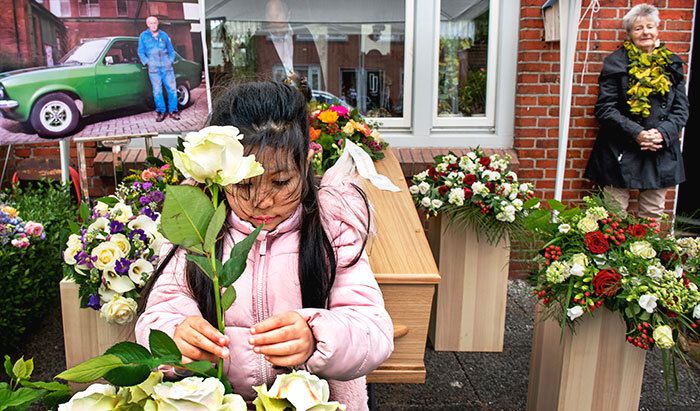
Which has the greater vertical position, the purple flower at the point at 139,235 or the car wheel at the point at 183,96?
the car wheel at the point at 183,96

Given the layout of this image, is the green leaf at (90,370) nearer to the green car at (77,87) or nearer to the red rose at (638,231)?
the red rose at (638,231)

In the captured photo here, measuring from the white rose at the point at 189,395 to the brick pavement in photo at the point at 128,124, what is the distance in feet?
7.76

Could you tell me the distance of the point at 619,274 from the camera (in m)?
2.07

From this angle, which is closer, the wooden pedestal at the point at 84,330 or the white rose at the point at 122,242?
the white rose at the point at 122,242

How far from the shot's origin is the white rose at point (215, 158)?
747 millimetres

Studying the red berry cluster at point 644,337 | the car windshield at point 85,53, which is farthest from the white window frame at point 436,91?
the red berry cluster at point 644,337

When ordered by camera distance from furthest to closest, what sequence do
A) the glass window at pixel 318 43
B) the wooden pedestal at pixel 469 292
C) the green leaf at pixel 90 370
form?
the glass window at pixel 318 43 → the wooden pedestal at pixel 469 292 → the green leaf at pixel 90 370

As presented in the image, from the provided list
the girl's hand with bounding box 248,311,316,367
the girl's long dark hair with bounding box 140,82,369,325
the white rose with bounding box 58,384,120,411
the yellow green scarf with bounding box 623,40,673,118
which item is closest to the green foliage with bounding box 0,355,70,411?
the white rose with bounding box 58,384,120,411

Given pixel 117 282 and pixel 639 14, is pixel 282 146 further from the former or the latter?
pixel 639 14

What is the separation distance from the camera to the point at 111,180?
14.4 feet

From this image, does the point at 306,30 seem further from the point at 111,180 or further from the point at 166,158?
the point at 166,158

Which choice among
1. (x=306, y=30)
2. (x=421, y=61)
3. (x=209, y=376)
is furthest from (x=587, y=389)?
(x=306, y=30)

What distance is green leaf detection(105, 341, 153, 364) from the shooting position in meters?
0.73

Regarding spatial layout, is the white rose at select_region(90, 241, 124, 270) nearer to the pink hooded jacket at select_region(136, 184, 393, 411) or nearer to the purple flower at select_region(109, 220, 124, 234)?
the purple flower at select_region(109, 220, 124, 234)
